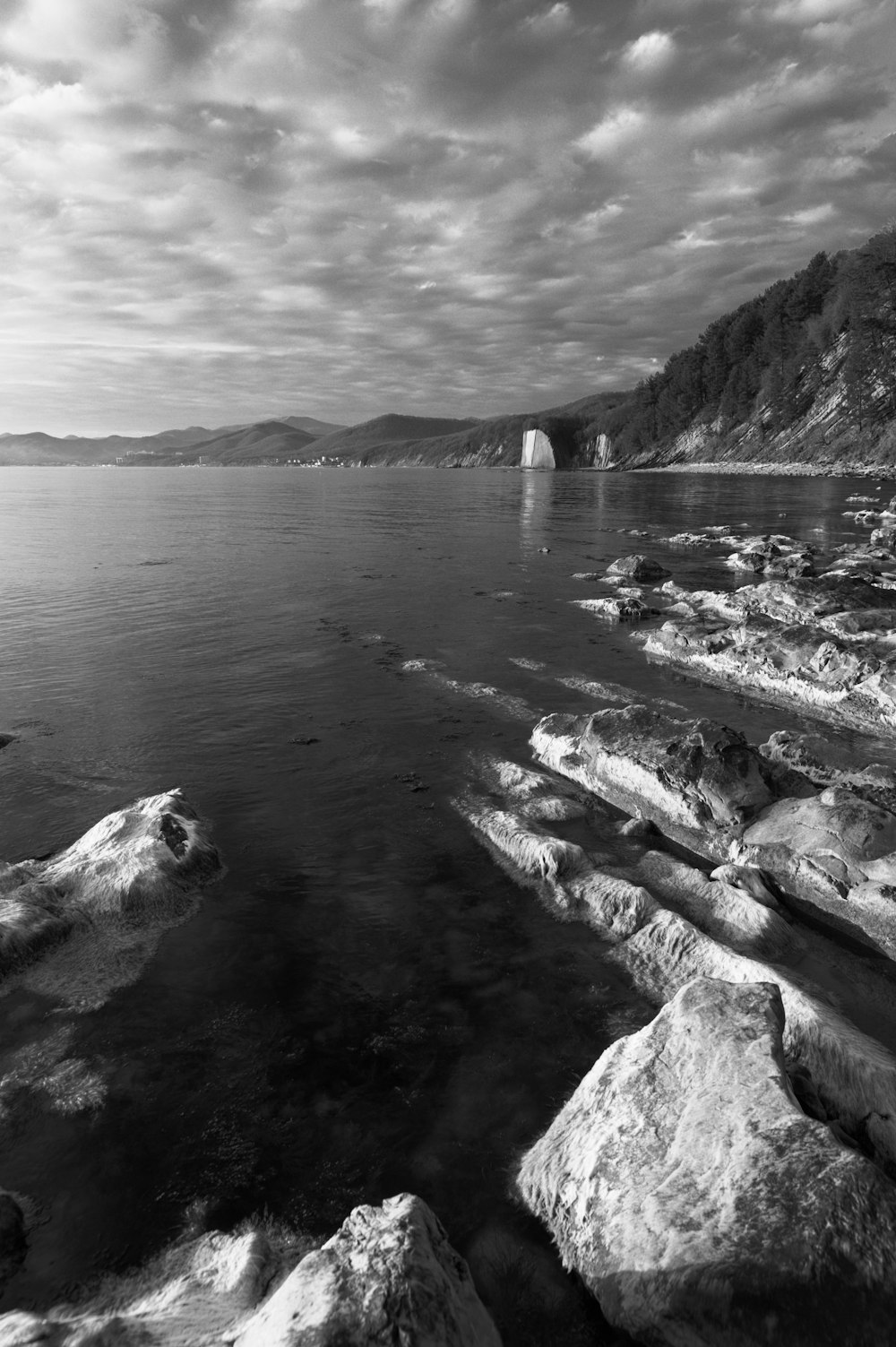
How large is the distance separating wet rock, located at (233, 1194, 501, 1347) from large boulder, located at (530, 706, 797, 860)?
10.7 m

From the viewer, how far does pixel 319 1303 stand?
536 centimetres

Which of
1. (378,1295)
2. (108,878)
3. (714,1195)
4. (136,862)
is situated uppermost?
(378,1295)

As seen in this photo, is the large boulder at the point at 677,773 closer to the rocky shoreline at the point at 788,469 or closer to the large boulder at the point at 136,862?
the large boulder at the point at 136,862

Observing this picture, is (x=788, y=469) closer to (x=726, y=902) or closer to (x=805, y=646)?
(x=805, y=646)

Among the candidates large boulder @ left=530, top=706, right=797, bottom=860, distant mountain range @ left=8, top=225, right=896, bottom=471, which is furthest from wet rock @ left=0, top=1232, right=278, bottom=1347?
distant mountain range @ left=8, top=225, right=896, bottom=471

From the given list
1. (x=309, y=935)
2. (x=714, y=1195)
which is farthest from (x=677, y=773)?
(x=714, y=1195)

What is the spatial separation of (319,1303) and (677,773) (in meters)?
13.0

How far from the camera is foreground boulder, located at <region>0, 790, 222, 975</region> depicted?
1195 cm

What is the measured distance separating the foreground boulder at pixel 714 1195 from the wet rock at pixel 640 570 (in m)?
37.2

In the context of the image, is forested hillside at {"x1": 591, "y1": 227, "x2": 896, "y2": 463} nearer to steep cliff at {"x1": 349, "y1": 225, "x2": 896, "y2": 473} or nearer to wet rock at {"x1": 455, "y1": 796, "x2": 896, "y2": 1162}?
steep cliff at {"x1": 349, "y1": 225, "x2": 896, "y2": 473}

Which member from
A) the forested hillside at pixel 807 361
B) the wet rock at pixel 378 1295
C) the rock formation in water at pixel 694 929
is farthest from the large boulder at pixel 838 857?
the forested hillside at pixel 807 361

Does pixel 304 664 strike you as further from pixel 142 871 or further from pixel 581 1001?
pixel 581 1001

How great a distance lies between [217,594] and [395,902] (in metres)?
31.9

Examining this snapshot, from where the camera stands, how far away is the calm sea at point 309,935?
26.8 feet
